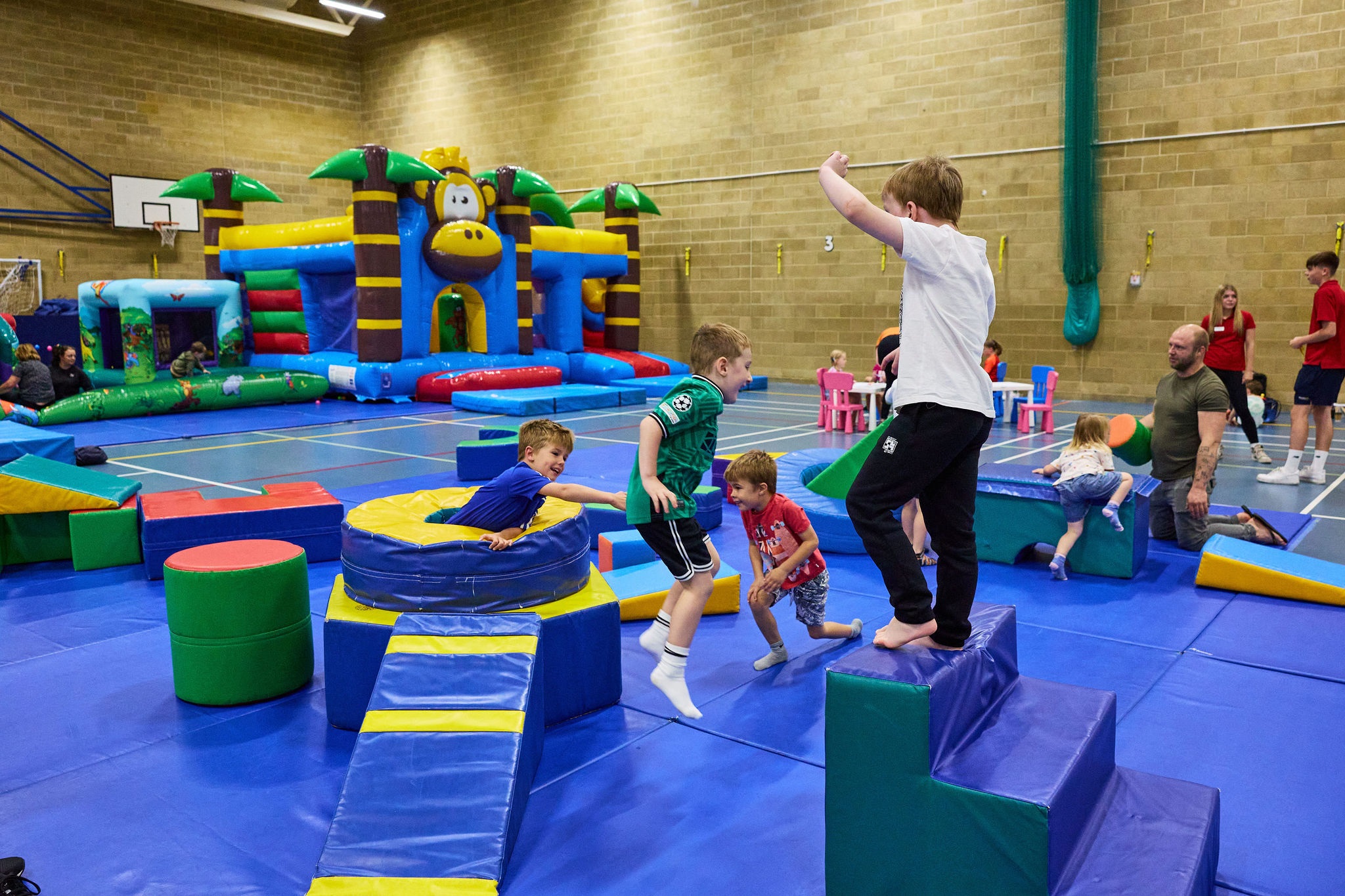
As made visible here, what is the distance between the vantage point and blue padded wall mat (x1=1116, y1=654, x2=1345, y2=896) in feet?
7.89

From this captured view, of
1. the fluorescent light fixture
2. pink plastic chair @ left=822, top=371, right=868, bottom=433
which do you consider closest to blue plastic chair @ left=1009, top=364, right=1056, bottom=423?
pink plastic chair @ left=822, top=371, right=868, bottom=433

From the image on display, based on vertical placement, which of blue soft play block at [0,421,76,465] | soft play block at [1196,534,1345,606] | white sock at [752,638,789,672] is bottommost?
white sock at [752,638,789,672]

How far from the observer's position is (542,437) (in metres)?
3.64

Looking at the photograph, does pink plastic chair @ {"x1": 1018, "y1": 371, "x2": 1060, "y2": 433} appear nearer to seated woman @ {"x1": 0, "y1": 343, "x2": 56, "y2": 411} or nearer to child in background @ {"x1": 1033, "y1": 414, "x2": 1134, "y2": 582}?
child in background @ {"x1": 1033, "y1": 414, "x2": 1134, "y2": 582}

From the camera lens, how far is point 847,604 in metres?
4.62

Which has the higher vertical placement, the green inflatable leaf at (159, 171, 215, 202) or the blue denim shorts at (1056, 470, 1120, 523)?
the green inflatable leaf at (159, 171, 215, 202)

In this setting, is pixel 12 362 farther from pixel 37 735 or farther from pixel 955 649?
pixel 955 649

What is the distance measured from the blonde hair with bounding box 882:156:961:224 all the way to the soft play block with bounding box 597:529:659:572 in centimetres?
285

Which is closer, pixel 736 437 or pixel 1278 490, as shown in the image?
pixel 1278 490

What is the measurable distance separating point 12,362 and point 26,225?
719 centimetres

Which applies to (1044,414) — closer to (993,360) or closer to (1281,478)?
(993,360)

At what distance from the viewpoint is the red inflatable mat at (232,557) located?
3.40 meters

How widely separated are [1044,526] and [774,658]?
7.10 feet

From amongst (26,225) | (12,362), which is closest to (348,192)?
(26,225)
